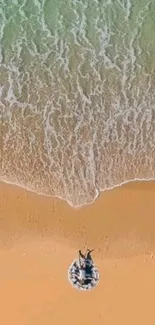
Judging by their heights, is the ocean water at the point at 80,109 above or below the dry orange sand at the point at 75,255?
above

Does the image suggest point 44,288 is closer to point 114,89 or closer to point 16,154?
point 16,154

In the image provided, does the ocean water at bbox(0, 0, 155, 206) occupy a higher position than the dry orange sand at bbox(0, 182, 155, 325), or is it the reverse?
the ocean water at bbox(0, 0, 155, 206)

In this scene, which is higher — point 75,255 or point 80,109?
point 80,109

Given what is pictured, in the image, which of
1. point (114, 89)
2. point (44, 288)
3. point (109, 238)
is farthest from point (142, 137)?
point (44, 288)
